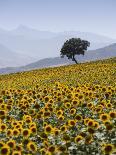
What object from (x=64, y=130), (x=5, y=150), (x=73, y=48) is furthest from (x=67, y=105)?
(x=73, y=48)

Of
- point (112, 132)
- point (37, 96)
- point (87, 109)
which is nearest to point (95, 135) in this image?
point (112, 132)

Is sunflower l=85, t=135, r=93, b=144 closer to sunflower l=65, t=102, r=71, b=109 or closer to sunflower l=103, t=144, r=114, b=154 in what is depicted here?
sunflower l=103, t=144, r=114, b=154

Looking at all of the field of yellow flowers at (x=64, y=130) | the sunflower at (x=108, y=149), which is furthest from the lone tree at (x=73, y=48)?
the sunflower at (x=108, y=149)

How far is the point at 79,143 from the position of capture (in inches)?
301

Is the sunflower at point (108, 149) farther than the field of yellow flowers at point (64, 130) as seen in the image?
No

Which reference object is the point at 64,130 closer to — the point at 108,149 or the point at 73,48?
the point at 108,149

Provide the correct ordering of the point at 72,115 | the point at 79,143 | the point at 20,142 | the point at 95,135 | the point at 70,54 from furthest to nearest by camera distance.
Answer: the point at 70,54 → the point at 72,115 → the point at 20,142 → the point at 95,135 → the point at 79,143

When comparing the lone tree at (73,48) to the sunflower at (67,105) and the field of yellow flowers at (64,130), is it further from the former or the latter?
the sunflower at (67,105)

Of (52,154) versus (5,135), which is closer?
(52,154)

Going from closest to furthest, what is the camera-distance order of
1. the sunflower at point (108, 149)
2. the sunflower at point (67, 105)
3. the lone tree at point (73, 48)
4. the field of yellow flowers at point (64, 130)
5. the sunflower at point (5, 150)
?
the sunflower at point (108, 149), the sunflower at point (5, 150), the field of yellow flowers at point (64, 130), the sunflower at point (67, 105), the lone tree at point (73, 48)

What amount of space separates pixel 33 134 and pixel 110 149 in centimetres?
278

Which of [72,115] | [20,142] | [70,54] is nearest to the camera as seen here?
[20,142]

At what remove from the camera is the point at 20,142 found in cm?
894

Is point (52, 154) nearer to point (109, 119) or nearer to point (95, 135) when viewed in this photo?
point (95, 135)
